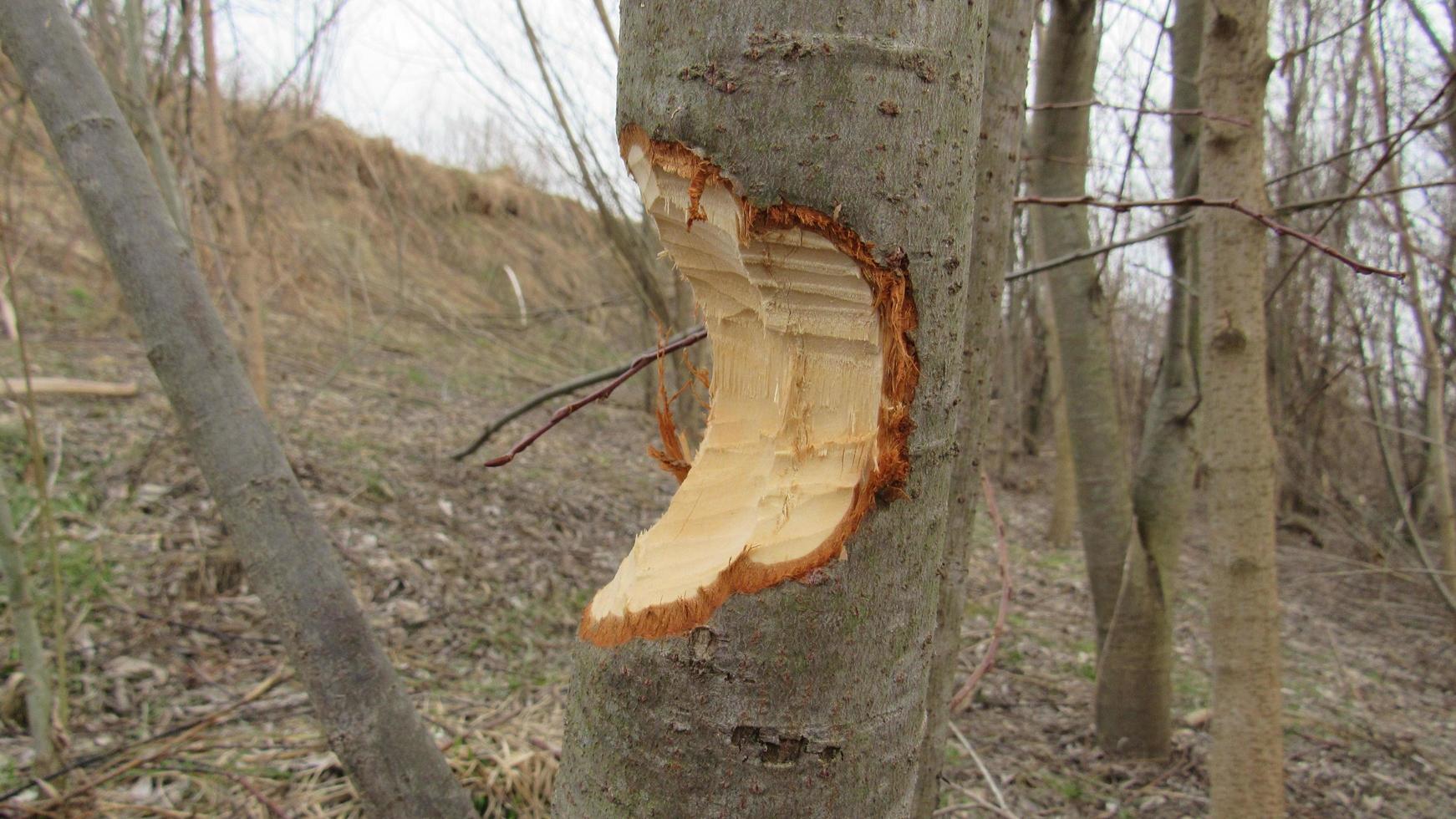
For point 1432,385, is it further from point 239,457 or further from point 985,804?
point 239,457

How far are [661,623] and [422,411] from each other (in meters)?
6.39

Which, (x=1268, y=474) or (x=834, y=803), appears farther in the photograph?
(x=1268, y=474)

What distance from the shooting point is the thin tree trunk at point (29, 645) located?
198cm

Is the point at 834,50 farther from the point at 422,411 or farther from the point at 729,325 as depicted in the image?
the point at 422,411

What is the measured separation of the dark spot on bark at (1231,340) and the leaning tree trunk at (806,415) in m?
1.39

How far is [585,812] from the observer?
0.81 meters

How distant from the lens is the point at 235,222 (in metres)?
4.04

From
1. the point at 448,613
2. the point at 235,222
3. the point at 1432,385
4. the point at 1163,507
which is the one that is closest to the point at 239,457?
the point at 448,613

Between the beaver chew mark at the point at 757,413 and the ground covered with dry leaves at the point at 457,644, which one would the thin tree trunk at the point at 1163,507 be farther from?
the beaver chew mark at the point at 757,413

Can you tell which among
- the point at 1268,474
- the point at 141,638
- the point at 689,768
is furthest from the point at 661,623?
the point at 141,638

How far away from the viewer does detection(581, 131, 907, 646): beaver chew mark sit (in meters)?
0.76

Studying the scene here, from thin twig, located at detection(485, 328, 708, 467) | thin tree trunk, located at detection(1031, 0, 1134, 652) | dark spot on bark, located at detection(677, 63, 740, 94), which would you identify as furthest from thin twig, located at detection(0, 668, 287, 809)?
thin tree trunk, located at detection(1031, 0, 1134, 652)

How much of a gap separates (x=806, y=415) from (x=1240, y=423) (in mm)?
1511

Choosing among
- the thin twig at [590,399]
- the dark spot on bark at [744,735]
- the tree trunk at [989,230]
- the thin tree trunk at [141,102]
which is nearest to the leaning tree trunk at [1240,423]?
the tree trunk at [989,230]
